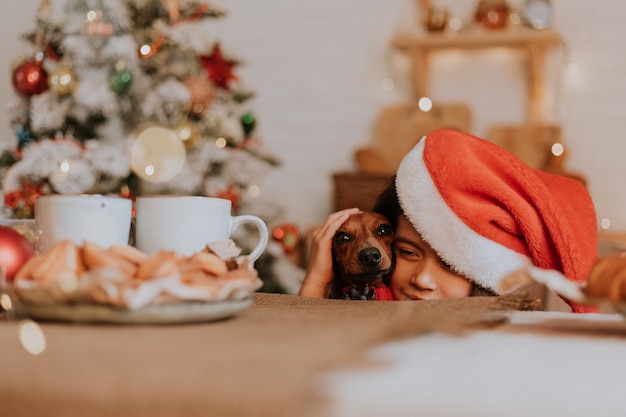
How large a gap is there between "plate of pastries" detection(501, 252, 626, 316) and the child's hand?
587 mm

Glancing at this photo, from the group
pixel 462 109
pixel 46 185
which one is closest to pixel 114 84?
pixel 46 185

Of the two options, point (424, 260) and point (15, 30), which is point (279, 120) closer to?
point (15, 30)

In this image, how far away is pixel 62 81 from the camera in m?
2.01

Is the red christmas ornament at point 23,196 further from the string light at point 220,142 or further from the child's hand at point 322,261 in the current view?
the child's hand at point 322,261

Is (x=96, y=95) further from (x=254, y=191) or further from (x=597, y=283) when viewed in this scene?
(x=597, y=283)

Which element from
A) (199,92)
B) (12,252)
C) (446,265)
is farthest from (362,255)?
(199,92)

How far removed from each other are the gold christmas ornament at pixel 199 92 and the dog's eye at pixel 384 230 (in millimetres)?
1256

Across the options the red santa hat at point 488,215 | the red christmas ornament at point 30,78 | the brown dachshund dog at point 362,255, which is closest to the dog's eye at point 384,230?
the brown dachshund dog at point 362,255

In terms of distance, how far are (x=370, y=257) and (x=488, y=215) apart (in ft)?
0.66

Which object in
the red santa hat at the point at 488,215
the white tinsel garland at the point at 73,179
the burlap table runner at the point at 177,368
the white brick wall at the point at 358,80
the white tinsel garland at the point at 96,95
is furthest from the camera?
the white brick wall at the point at 358,80

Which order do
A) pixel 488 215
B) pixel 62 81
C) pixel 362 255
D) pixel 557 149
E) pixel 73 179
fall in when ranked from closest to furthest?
1. pixel 488 215
2. pixel 362 255
3. pixel 73 179
4. pixel 62 81
5. pixel 557 149

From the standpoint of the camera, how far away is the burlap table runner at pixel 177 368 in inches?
13.1

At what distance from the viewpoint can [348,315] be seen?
0.50 metres

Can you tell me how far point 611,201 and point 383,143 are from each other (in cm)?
86
